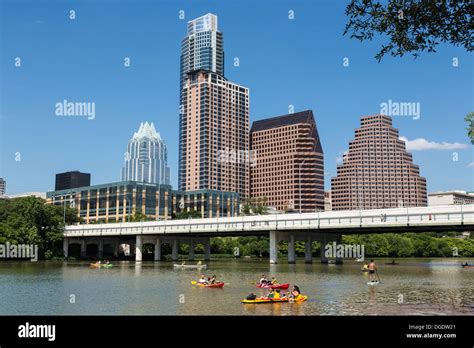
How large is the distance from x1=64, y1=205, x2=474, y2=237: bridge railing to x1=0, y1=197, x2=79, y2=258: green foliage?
6.45m

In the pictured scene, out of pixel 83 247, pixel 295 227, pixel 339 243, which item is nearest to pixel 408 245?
pixel 339 243

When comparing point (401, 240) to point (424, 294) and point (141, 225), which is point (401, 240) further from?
point (424, 294)

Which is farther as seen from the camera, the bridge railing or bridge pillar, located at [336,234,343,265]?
bridge pillar, located at [336,234,343,265]

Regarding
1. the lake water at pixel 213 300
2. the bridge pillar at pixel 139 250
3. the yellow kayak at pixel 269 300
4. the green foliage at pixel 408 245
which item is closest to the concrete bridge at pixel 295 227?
the bridge pillar at pixel 139 250

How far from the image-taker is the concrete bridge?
80562mm

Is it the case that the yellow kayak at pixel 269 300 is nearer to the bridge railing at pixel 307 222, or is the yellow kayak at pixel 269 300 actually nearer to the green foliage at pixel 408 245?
the bridge railing at pixel 307 222

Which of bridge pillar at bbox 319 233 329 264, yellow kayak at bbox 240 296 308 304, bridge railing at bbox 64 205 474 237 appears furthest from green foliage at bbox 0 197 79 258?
yellow kayak at bbox 240 296 308 304

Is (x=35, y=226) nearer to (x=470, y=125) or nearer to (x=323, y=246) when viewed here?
(x=323, y=246)

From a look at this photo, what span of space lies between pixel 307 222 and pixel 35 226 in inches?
2531

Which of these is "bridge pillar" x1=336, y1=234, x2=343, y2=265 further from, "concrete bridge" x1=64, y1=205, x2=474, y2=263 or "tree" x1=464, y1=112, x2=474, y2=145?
"tree" x1=464, y1=112, x2=474, y2=145

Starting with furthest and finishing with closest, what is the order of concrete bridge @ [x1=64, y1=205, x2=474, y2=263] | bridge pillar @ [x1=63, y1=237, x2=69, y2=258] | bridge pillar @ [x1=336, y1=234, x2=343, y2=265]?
1. bridge pillar @ [x1=63, y1=237, x2=69, y2=258]
2. bridge pillar @ [x1=336, y1=234, x2=343, y2=265]
3. concrete bridge @ [x1=64, y1=205, x2=474, y2=263]

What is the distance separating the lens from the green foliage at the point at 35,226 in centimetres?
11390

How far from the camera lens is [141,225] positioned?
125688mm

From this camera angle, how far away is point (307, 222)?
95.1 metres
